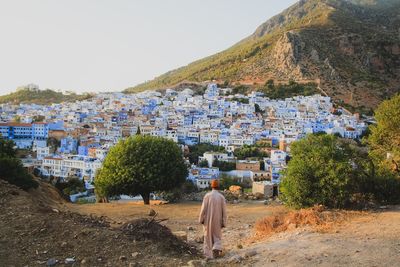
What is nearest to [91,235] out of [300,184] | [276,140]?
[300,184]

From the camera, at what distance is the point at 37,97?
115 m

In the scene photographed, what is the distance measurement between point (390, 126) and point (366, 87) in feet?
211

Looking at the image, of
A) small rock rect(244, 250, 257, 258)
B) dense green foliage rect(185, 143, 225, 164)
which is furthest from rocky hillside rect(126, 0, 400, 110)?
small rock rect(244, 250, 257, 258)

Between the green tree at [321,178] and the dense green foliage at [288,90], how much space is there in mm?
67836

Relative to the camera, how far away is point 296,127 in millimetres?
63875

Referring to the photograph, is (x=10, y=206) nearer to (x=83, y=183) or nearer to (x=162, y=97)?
(x=83, y=183)

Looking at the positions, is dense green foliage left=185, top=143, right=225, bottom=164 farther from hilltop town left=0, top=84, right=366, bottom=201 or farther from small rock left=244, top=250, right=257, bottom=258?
small rock left=244, top=250, right=257, bottom=258

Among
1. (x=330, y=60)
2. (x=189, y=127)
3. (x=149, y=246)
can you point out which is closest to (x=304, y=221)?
(x=149, y=246)

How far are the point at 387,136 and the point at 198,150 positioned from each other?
39.2 meters

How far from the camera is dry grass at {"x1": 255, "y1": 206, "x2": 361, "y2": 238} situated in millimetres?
10508

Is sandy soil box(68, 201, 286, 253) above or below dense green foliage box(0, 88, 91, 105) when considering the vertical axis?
below

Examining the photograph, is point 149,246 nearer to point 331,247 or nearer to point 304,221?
point 331,247

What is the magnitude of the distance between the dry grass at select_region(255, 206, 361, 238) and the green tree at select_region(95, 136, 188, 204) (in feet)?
39.5

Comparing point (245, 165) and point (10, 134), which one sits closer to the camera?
point (245, 165)
